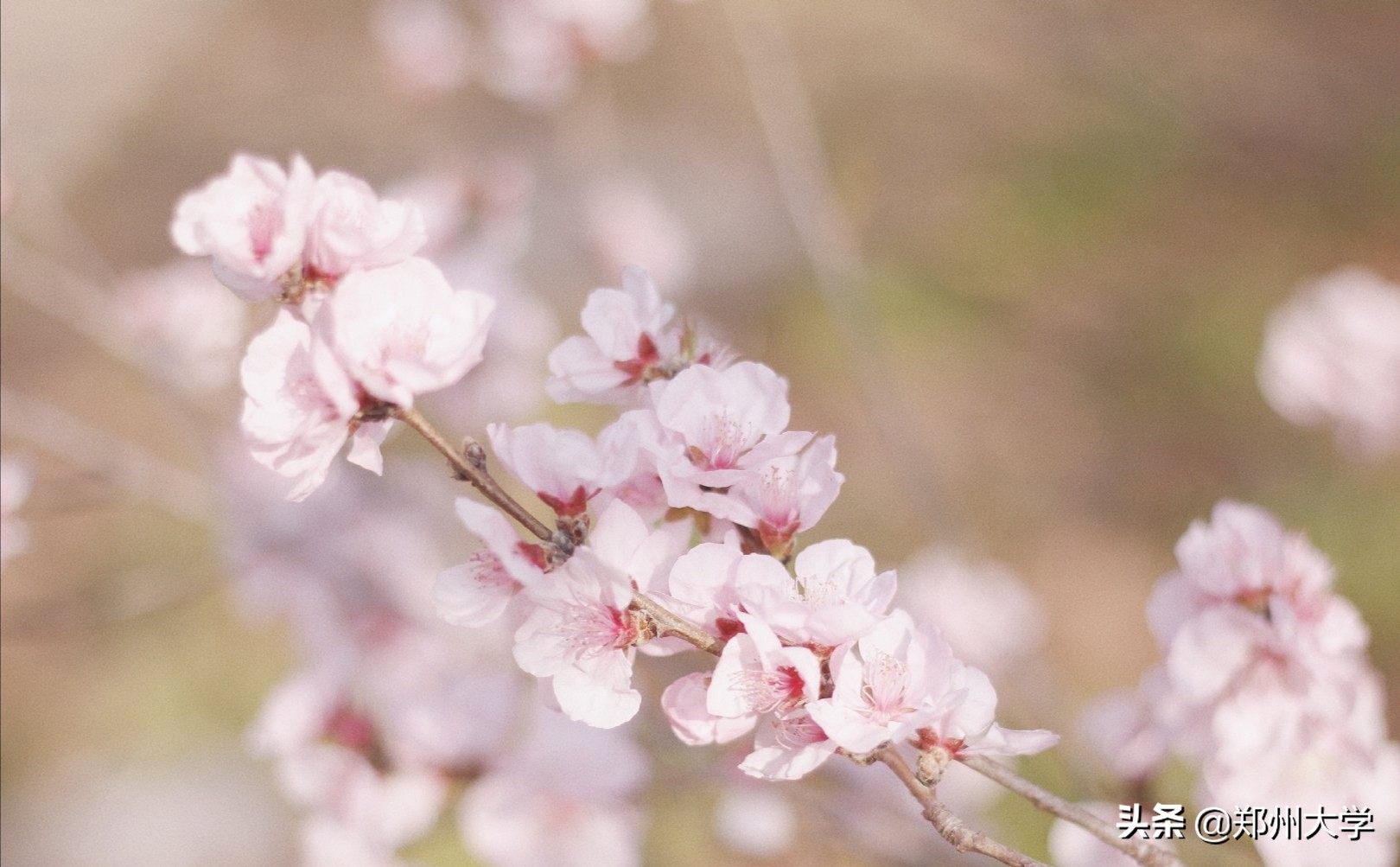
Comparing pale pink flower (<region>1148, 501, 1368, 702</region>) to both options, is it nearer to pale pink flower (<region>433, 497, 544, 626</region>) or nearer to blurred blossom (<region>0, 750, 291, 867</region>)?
pale pink flower (<region>433, 497, 544, 626</region>)

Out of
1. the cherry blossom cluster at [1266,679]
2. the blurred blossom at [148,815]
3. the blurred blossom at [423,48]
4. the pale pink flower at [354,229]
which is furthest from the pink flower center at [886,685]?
the blurred blossom at [148,815]

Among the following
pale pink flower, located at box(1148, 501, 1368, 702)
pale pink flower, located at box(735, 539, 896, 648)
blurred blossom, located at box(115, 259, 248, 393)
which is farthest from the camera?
blurred blossom, located at box(115, 259, 248, 393)

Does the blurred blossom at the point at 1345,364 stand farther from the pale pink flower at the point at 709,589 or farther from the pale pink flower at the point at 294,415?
the pale pink flower at the point at 294,415

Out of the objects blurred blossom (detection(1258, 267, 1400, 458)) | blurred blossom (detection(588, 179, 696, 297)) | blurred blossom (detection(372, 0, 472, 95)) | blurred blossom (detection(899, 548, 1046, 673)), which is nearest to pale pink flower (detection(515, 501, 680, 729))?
blurred blossom (detection(899, 548, 1046, 673))

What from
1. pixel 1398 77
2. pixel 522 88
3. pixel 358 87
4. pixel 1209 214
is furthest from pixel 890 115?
pixel 522 88

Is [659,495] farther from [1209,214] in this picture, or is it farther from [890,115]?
[890,115]

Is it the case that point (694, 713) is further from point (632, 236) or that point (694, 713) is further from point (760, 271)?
point (760, 271)
